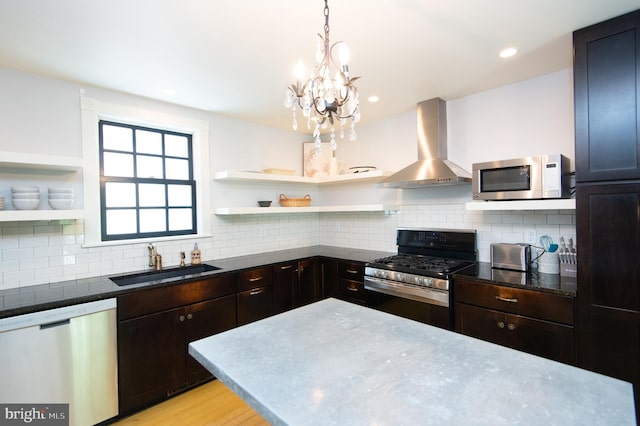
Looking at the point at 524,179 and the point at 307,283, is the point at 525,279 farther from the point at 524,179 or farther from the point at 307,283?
the point at 307,283

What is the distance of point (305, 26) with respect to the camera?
1.88m

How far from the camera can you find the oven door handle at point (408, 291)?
261cm

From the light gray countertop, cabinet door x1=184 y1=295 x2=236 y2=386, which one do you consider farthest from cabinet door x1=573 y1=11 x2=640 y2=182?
cabinet door x1=184 y1=295 x2=236 y2=386

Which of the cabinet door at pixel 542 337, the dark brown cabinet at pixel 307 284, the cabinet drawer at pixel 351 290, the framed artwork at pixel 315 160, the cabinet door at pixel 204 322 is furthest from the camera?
the framed artwork at pixel 315 160

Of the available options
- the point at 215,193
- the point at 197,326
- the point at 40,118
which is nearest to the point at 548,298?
the point at 197,326

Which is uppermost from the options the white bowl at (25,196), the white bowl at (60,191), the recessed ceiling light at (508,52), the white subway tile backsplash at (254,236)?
the recessed ceiling light at (508,52)

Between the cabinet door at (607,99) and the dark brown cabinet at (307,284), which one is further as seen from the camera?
the dark brown cabinet at (307,284)

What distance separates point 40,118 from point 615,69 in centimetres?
401

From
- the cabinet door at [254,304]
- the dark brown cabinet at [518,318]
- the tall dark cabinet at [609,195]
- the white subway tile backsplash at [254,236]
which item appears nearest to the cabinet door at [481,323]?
the dark brown cabinet at [518,318]

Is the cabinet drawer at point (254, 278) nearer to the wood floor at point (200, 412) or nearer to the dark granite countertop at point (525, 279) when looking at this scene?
the wood floor at point (200, 412)

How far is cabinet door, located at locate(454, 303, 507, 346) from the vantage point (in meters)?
2.34

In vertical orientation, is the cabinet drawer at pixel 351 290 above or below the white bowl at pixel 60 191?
below

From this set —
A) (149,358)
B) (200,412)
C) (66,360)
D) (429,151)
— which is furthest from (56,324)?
(429,151)

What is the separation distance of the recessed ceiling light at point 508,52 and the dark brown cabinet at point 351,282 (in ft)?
7.08
